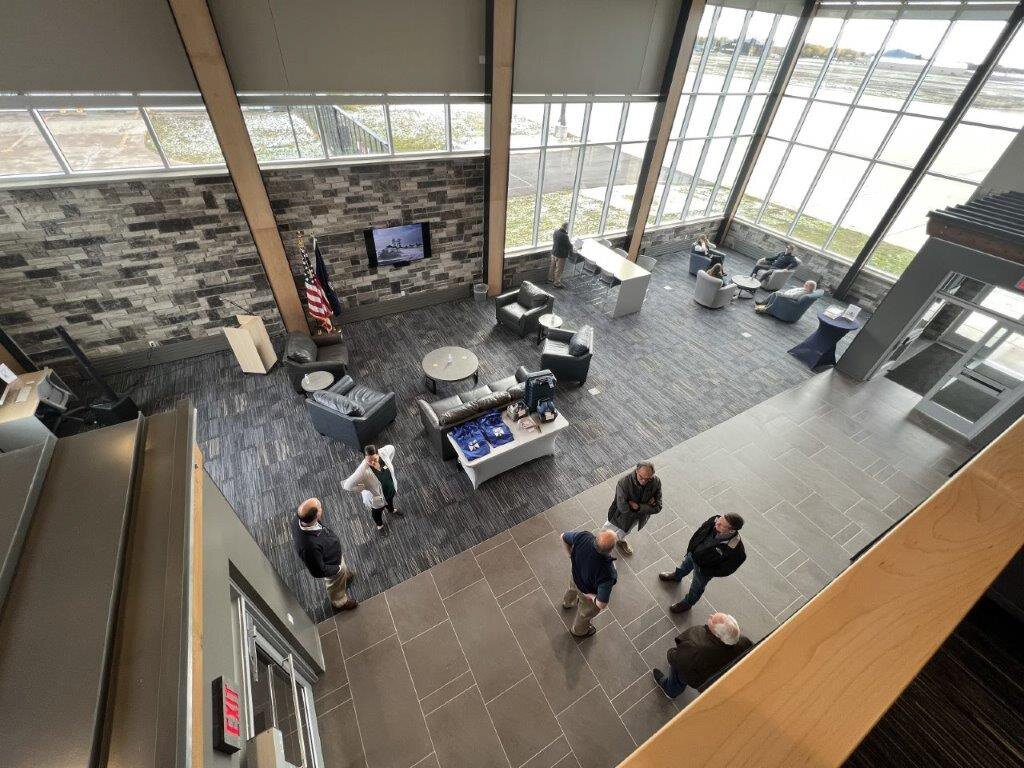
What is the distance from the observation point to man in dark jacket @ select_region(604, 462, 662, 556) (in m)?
3.91

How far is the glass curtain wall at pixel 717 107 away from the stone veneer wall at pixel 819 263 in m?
0.85

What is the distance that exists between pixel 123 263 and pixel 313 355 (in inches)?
105

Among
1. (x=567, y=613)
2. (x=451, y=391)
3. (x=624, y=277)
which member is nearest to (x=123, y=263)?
(x=451, y=391)

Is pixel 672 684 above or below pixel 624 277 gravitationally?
below

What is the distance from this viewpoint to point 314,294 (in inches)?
255

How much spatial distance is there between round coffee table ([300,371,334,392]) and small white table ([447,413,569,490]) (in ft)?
7.55

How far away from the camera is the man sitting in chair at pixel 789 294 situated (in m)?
8.18

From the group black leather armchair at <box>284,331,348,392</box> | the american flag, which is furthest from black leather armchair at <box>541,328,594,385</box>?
the american flag

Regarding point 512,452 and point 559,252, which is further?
point 559,252

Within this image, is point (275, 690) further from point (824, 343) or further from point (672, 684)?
point (824, 343)

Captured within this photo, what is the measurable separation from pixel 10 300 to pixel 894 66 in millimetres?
14825

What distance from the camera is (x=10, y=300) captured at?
215 inches

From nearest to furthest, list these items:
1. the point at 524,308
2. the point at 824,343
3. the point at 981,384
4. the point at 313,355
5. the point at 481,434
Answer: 1. the point at 481,434
2. the point at 981,384
3. the point at 313,355
4. the point at 824,343
5. the point at 524,308

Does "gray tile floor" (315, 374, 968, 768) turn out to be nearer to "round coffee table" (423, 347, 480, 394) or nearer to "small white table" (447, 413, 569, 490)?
"small white table" (447, 413, 569, 490)
